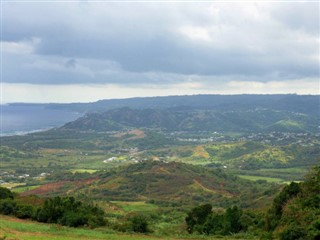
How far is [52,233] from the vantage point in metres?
45.2

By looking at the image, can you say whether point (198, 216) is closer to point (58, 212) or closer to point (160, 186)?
point (58, 212)

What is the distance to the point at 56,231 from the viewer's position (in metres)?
46.3

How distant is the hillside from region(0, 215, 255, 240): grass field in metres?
72.5

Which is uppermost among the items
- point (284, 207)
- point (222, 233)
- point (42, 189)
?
point (284, 207)

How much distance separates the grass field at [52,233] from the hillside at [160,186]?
238ft

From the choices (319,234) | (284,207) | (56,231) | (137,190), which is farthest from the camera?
(137,190)

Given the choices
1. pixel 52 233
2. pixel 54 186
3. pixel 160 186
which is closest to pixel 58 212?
pixel 52 233

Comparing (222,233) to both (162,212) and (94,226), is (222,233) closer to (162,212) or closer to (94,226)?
(94,226)

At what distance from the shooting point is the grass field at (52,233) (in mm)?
42656

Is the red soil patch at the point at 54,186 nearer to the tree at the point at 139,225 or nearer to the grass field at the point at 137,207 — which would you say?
the grass field at the point at 137,207

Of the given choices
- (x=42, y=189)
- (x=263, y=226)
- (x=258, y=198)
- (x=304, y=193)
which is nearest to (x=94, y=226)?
(x=263, y=226)

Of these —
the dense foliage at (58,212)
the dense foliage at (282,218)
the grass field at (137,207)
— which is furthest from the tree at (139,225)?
the grass field at (137,207)

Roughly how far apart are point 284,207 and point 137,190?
95971 millimetres

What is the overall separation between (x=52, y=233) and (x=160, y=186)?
102 meters
